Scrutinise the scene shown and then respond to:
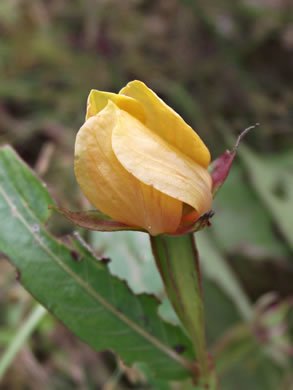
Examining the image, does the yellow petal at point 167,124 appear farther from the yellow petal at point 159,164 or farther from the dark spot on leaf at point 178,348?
the dark spot on leaf at point 178,348

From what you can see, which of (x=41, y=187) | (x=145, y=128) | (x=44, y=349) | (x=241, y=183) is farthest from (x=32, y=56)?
(x=145, y=128)

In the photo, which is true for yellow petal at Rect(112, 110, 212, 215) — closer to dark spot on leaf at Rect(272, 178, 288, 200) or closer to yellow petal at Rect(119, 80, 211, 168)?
yellow petal at Rect(119, 80, 211, 168)

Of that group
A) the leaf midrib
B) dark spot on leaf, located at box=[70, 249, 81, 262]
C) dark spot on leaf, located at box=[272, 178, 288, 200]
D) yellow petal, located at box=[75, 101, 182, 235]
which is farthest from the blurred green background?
yellow petal, located at box=[75, 101, 182, 235]

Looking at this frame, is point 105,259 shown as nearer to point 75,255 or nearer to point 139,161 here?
point 75,255

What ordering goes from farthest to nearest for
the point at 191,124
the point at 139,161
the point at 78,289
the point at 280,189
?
the point at 191,124 → the point at 280,189 → the point at 78,289 → the point at 139,161

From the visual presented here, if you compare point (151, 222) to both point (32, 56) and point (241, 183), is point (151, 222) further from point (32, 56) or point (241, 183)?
point (32, 56)

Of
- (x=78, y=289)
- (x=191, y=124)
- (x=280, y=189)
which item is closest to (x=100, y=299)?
(x=78, y=289)
